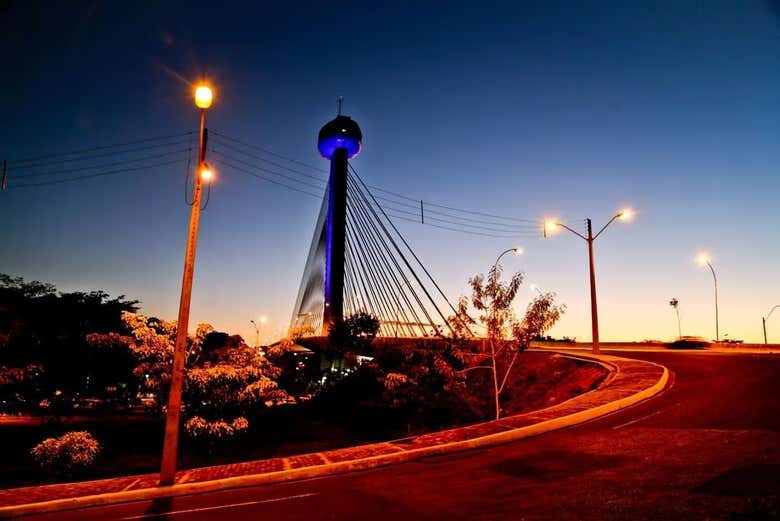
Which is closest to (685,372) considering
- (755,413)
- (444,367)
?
(755,413)

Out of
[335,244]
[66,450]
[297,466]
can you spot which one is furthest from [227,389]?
[335,244]

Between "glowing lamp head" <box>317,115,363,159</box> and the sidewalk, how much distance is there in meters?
42.1

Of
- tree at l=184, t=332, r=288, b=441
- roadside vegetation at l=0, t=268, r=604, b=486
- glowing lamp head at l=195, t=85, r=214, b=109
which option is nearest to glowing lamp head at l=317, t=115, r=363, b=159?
roadside vegetation at l=0, t=268, r=604, b=486

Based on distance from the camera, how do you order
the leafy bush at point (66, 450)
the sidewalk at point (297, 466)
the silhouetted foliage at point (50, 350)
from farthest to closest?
the silhouetted foliage at point (50, 350)
the leafy bush at point (66, 450)
the sidewalk at point (297, 466)

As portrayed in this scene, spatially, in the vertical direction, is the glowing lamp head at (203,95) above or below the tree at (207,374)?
above

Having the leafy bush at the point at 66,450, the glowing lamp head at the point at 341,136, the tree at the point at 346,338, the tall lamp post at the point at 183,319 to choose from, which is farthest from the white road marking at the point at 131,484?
the glowing lamp head at the point at 341,136

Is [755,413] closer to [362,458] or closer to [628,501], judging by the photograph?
[628,501]

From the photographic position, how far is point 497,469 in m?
8.09

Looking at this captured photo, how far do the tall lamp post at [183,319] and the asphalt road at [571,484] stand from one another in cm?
107

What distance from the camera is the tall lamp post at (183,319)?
360 inches

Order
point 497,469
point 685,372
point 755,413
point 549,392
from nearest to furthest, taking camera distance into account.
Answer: point 497,469 → point 755,413 → point 685,372 → point 549,392

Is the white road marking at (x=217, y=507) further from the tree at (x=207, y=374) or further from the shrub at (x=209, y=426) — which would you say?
the shrub at (x=209, y=426)

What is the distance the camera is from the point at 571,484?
682cm

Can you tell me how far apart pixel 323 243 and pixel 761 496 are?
45194mm
